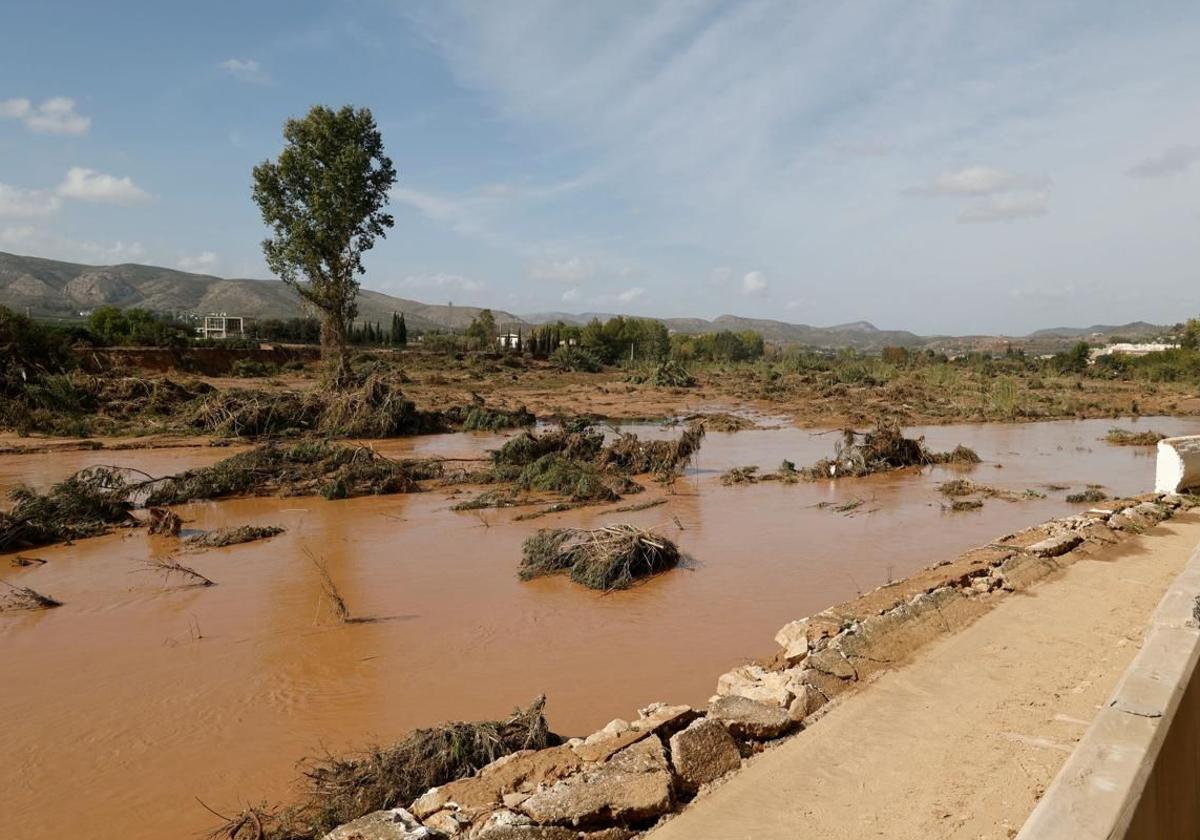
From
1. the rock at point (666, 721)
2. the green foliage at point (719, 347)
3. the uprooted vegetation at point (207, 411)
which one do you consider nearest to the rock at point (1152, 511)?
the rock at point (666, 721)

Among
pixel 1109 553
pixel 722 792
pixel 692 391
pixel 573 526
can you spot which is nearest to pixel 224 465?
pixel 573 526

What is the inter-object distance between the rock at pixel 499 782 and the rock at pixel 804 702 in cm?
142

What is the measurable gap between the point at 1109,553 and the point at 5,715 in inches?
418

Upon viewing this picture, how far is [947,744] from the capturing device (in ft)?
14.5

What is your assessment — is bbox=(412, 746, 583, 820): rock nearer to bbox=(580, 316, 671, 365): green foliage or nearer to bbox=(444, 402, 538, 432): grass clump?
bbox=(444, 402, 538, 432): grass clump

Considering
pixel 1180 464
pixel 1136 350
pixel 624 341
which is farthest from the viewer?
pixel 1136 350

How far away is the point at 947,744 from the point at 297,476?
1246cm

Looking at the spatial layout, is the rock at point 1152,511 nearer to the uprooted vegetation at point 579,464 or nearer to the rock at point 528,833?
the uprooted vegetation at point 579,464

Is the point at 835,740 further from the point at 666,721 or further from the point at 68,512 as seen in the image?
the point at 68,512

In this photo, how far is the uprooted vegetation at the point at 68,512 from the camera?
34.1 ft

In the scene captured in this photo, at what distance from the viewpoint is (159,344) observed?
38.6 meters

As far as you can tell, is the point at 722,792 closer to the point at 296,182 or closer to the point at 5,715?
the point at 5,715

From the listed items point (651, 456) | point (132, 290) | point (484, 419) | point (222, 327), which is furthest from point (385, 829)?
point (132, 290)

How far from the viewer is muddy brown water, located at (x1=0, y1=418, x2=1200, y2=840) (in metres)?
5.09
